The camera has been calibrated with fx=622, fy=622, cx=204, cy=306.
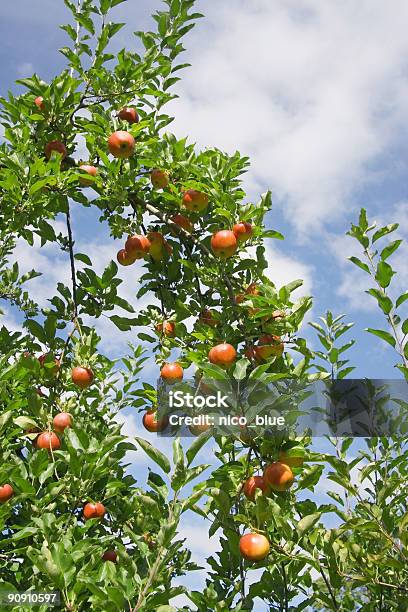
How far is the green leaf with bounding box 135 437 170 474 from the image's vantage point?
8.34 feet

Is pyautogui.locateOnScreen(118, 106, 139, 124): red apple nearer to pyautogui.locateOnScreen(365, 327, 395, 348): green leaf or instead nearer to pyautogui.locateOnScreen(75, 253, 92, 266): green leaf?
pyautogui.locateOnScreen(75, 253, 92, 266): green leaf

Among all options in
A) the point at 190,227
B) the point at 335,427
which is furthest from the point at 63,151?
the point at 335,427

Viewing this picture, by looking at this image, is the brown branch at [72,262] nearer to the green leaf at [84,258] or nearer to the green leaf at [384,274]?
the green leaf at [84,258]

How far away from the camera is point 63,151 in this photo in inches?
174

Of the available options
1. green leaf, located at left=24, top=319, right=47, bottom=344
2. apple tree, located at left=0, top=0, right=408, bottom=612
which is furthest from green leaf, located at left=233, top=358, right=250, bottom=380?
green leaf, located at left=24, top=319, right=47, bottom=344

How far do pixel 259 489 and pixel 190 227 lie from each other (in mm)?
1909

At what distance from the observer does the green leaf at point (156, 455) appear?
254cm

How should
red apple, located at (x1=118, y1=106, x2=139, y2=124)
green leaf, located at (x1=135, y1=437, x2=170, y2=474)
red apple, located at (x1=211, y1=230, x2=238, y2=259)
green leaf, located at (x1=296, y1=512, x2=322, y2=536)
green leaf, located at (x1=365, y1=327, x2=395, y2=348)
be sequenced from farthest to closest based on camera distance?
1. red apple, located at (x1=118, y1=106, x2=139, y2=124)
2. red apple, located at (x1=211, y1=230, x2=238, y2=259)
3. green leaf, located at (x1=296, y1=512, x2=322, y2=536)
4. green leaf, located at (x1=365, y1=327, x2=395, y2=348)
5. green leaf, located at (x1=135, y1=437, x2=170, y2=474)

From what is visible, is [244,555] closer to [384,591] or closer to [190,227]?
[384,591]

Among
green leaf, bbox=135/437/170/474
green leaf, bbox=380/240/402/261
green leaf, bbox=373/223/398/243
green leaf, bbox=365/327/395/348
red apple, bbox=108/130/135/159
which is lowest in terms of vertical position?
green leaf, bbox=135/437/170/474

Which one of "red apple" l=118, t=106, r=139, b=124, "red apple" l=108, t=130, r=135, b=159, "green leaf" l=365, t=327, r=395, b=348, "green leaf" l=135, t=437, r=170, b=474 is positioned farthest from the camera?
"red apple" l=118, t=106, r=139, b=124

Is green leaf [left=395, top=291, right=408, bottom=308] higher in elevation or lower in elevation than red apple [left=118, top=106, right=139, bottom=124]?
lower

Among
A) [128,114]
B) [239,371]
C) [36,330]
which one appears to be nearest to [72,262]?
[36,330]

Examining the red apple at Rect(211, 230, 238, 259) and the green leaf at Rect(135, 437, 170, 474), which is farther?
the red apple at Rect(211, 230, 238, 259)
